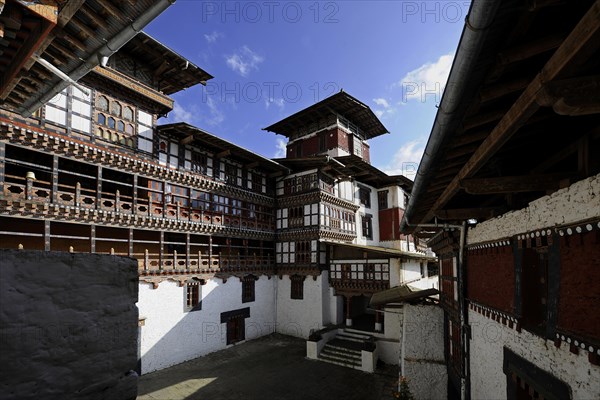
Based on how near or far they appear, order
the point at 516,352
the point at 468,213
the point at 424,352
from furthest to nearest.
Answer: the point at 424,352 → the point at 468,213 → the point at 516,352

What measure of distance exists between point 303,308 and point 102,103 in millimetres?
19436

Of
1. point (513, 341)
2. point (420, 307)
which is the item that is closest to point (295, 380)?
point (420, 307)

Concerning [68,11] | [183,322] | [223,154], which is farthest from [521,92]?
[223,154]

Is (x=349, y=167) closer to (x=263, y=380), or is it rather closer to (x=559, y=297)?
(x=263, y=380)

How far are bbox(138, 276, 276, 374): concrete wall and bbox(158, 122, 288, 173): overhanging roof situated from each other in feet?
31.1

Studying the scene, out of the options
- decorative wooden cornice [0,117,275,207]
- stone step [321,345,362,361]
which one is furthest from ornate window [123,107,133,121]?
stone step [321,345,362,361]

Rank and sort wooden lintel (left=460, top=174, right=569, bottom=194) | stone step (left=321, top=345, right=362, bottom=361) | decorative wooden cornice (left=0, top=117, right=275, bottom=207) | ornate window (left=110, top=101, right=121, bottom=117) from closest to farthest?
wooden lintel (left=460, top=174, right=569, bottom=194), decorative wooden cornice (left=0, top=117, right=275, bottom=207), ornate window (left=110, top=101, right=121, bottom=117), stone step (left=321, top=345, right=362, bottom=361)

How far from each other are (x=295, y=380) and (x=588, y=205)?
53.3ft

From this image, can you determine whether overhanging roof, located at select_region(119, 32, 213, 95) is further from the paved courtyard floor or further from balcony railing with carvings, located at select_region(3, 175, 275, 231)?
the paved courtyard floor

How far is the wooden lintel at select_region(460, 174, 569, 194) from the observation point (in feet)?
16.1

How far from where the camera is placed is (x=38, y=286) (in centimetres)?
172

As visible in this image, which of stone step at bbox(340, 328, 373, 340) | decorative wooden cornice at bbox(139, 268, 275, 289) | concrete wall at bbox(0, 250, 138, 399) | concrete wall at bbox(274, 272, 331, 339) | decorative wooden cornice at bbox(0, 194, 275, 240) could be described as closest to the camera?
concrete wall at bbox(0, 250, 138, 399)

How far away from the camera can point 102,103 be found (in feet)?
56.1

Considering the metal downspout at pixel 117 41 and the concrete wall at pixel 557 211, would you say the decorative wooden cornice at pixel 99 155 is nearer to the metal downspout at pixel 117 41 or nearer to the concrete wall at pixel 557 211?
the metal downspout at pixel 117 41
